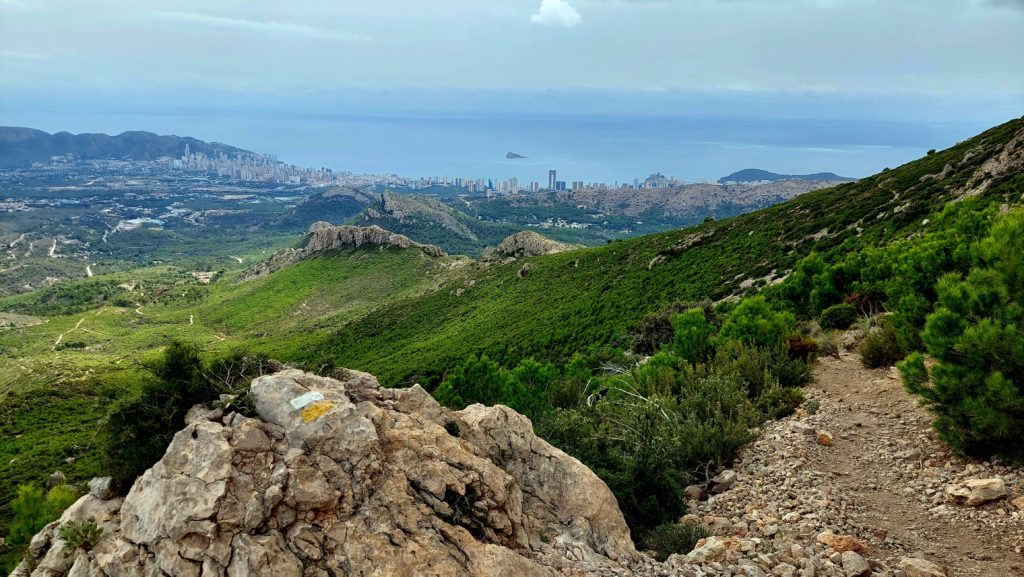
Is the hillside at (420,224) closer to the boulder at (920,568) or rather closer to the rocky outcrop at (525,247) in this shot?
the rocky outcrop at (525,247)

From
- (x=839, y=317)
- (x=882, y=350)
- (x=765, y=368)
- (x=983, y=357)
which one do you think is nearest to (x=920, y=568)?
(x=983, y=357)

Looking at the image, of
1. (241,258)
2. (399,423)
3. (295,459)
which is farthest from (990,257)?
(241,258)

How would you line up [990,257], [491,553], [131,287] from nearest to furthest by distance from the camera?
[491,553], [990,257], [131,287]

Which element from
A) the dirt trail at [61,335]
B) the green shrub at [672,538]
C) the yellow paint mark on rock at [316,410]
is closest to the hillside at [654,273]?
the green shrub at [672,538]

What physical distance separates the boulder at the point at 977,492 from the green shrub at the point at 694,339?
29.7 ft

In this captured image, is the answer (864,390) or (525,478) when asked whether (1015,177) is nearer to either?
(864,390)

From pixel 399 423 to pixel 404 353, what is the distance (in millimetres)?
40718

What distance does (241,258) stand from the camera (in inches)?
7436

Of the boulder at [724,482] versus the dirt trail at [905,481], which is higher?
the dirt trail at [905,481]

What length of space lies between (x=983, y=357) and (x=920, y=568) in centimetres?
376

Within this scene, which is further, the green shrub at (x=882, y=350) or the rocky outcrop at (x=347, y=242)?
the rocky outcrop at (x=347, y=242)

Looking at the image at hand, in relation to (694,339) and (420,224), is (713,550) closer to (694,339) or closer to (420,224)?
(694,339)

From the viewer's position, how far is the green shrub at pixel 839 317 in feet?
57.7

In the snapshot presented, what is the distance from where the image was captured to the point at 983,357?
7.45 meters
